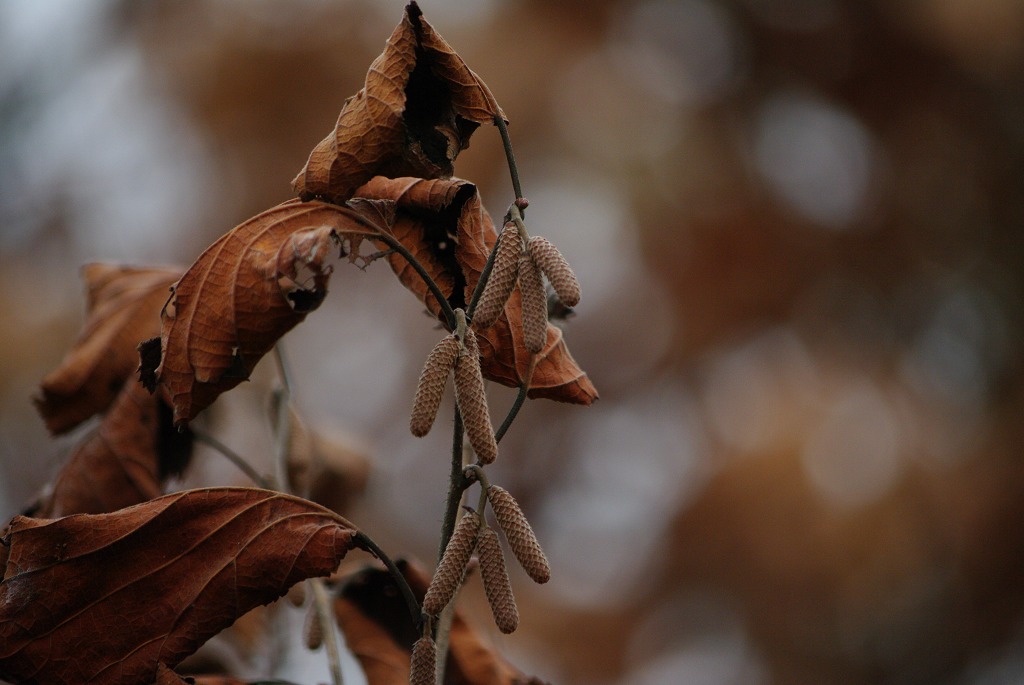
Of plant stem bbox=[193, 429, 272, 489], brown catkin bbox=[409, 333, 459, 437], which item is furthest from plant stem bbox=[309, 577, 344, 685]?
brown catkin bbox=[409, 333, 459, 437]

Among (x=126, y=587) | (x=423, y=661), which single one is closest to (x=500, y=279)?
(x=423, y=661)

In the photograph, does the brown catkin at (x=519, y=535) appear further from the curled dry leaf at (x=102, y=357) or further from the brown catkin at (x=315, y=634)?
the curled dry leaf at (x=102, y=357)

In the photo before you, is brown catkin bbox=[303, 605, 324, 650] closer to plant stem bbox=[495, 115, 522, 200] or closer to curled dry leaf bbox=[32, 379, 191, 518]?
curled dry leaf bbox=[32, 379, 191, 518]

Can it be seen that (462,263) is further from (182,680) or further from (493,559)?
(182,680)

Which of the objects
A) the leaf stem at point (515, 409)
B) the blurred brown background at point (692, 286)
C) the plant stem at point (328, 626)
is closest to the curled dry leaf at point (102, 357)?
the plant stem at point (328, 626)

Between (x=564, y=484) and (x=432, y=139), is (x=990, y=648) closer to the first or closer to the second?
(x=564, y=484)
